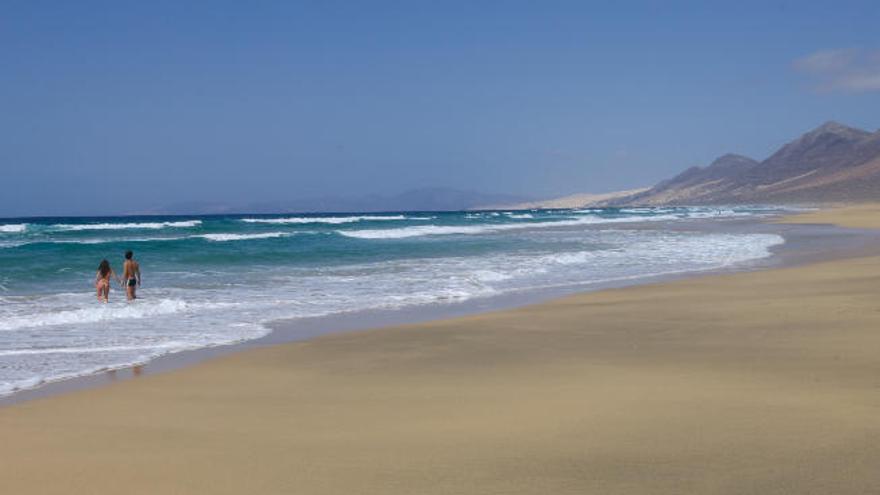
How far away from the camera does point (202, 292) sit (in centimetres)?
1708

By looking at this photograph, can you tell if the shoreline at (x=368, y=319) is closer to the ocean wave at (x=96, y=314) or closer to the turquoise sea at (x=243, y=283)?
the turquoise sea at (x=243, y=283)

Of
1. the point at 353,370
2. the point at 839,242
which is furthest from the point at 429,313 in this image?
the point at 839,242

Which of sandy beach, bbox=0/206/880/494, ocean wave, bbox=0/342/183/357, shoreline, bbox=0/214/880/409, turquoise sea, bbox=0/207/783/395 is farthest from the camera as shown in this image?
turquoise sea, bbox=0/207/783/395

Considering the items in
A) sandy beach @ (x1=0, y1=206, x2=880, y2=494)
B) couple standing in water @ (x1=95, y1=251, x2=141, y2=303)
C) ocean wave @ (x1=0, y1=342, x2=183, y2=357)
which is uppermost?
couple standing in water @ (x1=95, y1=251, x2=141, y2=303)

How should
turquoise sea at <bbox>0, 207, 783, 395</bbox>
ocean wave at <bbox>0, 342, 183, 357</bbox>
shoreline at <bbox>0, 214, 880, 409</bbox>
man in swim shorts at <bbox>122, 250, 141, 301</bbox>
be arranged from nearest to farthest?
shoreline at <bbox>0, 214, 880, 409</bbox> < ocean wave at <bbox>0, 342, 183, 357</bbox> < turquoise sea at <bbox>0, 207, 783, 395</bbox> < man in swim shorts at <bbox>122, 250, 141, 301</bbox>

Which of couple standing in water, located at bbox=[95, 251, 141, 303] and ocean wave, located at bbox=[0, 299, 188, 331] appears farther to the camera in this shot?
couple standing in water, located at bbox=[95, 251, 141, 303]

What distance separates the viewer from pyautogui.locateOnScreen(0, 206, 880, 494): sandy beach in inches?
185

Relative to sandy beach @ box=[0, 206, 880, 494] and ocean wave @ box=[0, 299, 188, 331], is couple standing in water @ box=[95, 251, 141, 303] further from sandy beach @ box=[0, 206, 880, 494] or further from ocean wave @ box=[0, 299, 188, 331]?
sandy beach @ box=[0, 206, 880, 494]

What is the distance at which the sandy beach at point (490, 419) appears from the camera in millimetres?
4699

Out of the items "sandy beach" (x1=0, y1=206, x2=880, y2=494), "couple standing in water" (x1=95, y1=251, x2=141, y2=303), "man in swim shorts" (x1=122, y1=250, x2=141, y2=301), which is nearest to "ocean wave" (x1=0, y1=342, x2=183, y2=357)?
"sandy beach" (x1=0, y1=206, x2=880, y2=494)

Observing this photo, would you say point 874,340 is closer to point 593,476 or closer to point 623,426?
point 623,426

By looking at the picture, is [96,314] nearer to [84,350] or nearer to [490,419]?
[84,350]

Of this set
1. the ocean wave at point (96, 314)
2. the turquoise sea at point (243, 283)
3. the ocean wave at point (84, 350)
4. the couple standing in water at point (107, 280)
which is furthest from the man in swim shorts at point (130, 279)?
the ocean wave at point (84, 350)

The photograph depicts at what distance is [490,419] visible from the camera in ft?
19.7
